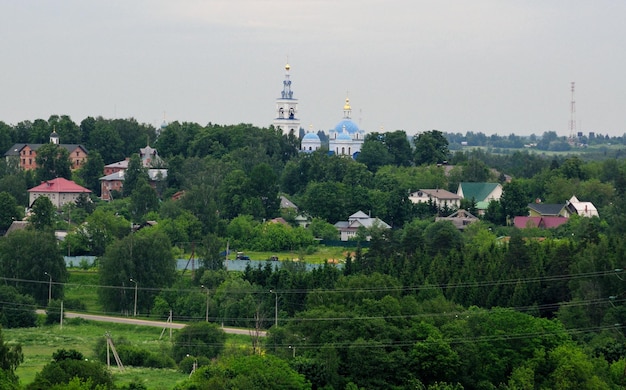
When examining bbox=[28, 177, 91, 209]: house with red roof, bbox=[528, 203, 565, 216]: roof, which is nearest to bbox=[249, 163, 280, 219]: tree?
bbox=[28, 177, 91, 209]: house with red roof

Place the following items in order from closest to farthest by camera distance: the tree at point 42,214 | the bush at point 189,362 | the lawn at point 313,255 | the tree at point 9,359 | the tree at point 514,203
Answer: the tree at point 9,359 < the bush at point 189,362 < the lawn at point 313,255 < the tree at point 42,214 < the tree at point 514,203

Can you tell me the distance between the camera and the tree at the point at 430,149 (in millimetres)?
102438

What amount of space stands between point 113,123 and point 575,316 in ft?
223

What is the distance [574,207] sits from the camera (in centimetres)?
8281

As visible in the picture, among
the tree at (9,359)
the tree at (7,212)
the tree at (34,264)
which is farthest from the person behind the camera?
the tree at (7,212)

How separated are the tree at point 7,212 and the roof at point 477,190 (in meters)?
28.1

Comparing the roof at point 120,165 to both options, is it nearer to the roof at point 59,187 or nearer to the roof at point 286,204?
the roof at point 59,187

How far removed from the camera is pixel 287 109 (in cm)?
12875

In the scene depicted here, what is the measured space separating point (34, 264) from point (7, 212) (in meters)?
18.1

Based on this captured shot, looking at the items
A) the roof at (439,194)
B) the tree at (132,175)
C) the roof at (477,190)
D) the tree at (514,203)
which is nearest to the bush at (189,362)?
the tree at (514,203)

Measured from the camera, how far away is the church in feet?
395

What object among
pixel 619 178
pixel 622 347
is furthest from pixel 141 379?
pixel 619 178

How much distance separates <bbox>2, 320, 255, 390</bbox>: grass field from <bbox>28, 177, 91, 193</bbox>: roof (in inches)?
1370

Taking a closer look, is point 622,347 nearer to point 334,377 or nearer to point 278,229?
point 334,377
